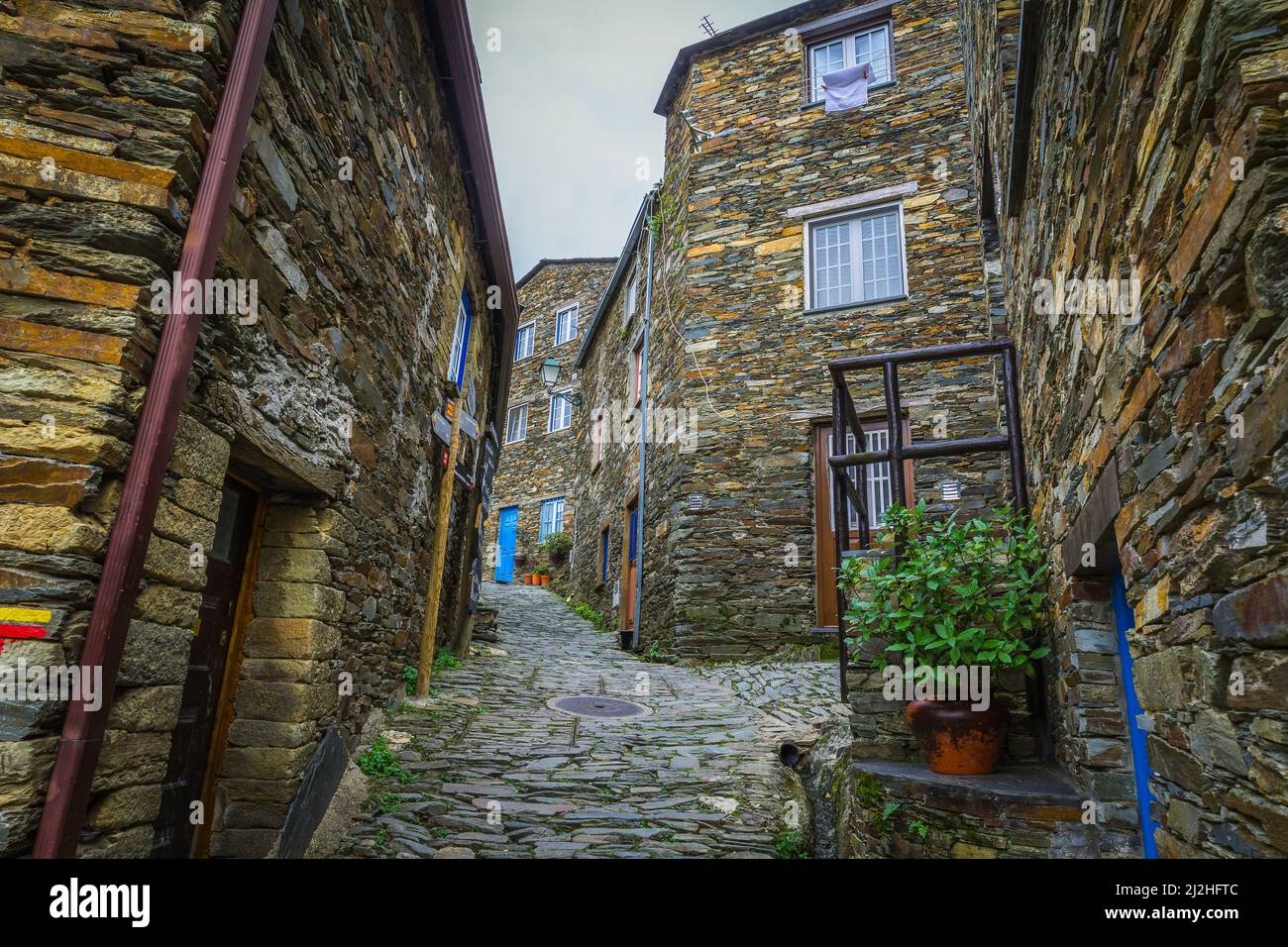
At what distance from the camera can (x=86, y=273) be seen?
6.91 feet

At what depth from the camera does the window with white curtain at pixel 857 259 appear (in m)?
8.69

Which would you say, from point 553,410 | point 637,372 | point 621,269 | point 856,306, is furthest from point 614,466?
point 553,410

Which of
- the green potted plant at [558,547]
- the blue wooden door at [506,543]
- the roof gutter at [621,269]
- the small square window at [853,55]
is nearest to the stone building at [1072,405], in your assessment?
the small square window at [853,55]

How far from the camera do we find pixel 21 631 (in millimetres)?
1870

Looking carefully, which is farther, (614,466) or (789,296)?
(614,466)

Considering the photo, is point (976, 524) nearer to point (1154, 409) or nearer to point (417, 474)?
point (1154, 409)

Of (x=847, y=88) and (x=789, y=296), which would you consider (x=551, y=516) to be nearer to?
(x=789, y=296)

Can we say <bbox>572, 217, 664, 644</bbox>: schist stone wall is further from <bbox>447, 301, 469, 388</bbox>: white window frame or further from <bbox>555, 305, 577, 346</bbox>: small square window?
<bbox>555, 305, 577, 346</bbox>: small square window

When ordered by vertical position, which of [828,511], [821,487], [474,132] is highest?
[474,132]

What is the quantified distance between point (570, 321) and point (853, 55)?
11151 mm

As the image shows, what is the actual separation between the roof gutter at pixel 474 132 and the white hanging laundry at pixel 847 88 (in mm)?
5014

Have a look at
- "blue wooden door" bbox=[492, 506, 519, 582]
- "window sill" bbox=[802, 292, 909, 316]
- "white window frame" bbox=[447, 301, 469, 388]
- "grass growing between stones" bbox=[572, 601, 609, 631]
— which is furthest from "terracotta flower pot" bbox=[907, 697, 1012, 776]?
"blue wooden door" bbox=[492, 506, 519, 582]

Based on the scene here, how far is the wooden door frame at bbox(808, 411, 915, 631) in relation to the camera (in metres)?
7.89

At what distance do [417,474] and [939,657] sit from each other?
153 inches
